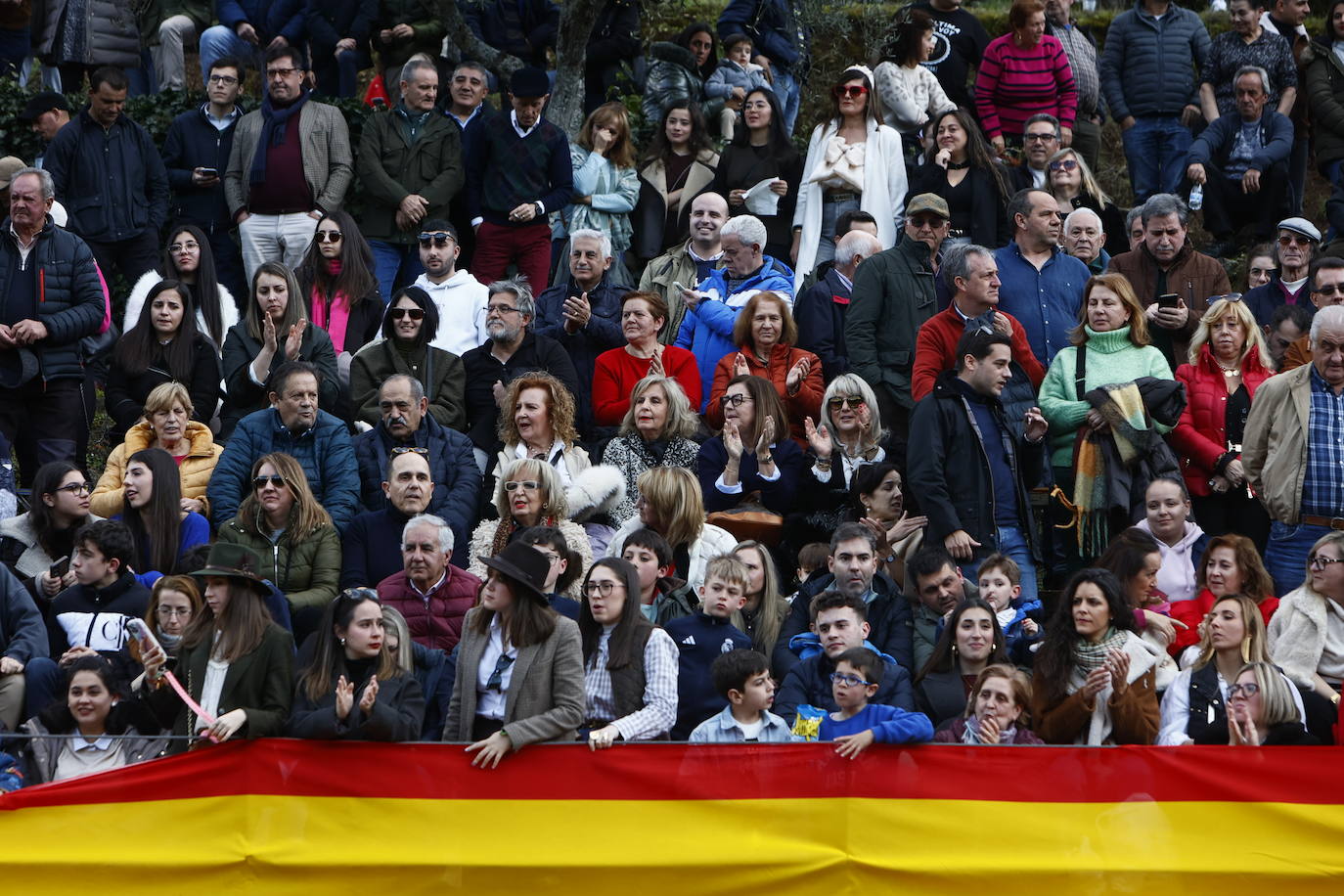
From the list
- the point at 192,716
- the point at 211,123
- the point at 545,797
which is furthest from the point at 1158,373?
the point at 211,123

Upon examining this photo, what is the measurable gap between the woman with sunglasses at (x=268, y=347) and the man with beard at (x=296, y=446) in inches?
30.8

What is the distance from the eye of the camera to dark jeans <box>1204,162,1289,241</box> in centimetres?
1553

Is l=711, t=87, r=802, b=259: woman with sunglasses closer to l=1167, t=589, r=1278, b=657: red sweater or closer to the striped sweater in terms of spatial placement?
the striped sweater

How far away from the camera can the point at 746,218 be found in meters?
12.8

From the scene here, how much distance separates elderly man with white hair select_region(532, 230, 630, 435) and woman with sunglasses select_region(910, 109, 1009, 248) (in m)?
2.44

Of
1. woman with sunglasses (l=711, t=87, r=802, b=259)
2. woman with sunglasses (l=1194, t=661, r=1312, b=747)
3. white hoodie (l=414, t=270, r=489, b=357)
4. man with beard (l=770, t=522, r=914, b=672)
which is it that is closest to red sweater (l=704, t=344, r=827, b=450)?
white hoodie (l=414, t=270, r=489, b=357)

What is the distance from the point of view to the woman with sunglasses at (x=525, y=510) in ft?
33.9

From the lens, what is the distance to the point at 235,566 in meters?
8.59

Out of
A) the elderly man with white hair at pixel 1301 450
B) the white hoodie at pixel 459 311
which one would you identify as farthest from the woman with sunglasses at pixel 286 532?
the elderly man with white hair at pixel 1301 450

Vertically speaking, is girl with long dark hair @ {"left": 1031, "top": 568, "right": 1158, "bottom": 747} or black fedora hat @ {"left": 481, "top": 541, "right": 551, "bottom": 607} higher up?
black fedora hat @ {"left": 481, "top": 541, "right": 551, "bottom": 607}

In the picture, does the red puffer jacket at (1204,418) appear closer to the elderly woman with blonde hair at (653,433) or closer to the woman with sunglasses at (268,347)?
the elderly woman with blonde hair at (653,433)

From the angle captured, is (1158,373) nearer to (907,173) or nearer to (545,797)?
(907,173)

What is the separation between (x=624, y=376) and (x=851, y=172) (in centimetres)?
284

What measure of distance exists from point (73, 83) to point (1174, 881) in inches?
490
